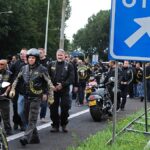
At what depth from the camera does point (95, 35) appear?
370 feet

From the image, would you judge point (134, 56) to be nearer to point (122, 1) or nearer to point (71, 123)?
point (122, 1)

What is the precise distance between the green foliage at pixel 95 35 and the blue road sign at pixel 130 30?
3952 inches

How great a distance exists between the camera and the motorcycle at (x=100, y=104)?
13.8 meters

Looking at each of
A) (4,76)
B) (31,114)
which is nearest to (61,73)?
(4,76)

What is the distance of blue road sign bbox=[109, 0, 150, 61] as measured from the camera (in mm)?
7043

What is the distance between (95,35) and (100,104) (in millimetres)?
99260

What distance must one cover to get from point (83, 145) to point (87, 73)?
36.5 feet

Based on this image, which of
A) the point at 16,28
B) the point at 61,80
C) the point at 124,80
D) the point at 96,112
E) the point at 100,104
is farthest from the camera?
the point at 16,28

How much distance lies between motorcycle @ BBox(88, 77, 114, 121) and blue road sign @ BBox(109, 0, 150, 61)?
674 cm

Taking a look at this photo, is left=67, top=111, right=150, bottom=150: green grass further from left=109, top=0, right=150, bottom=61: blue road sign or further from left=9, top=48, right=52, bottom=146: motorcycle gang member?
left=109, top=0, right=150, bottom=61: blue road sign

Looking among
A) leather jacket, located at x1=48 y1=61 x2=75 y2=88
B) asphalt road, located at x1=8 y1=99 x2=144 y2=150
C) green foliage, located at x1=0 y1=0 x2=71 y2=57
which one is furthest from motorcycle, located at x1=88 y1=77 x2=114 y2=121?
green foliage, located at x1=0 y1=0 x2=71 y2=57

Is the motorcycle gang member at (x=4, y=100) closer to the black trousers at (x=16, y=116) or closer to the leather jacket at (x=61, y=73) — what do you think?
the black trousers at (x=16, y=116)

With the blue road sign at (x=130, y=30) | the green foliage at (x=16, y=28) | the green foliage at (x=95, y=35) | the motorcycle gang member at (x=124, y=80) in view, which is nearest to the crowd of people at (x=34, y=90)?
the motorcycle gang member at (x=124, y=80)

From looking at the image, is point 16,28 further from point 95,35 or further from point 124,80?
point 124,80
